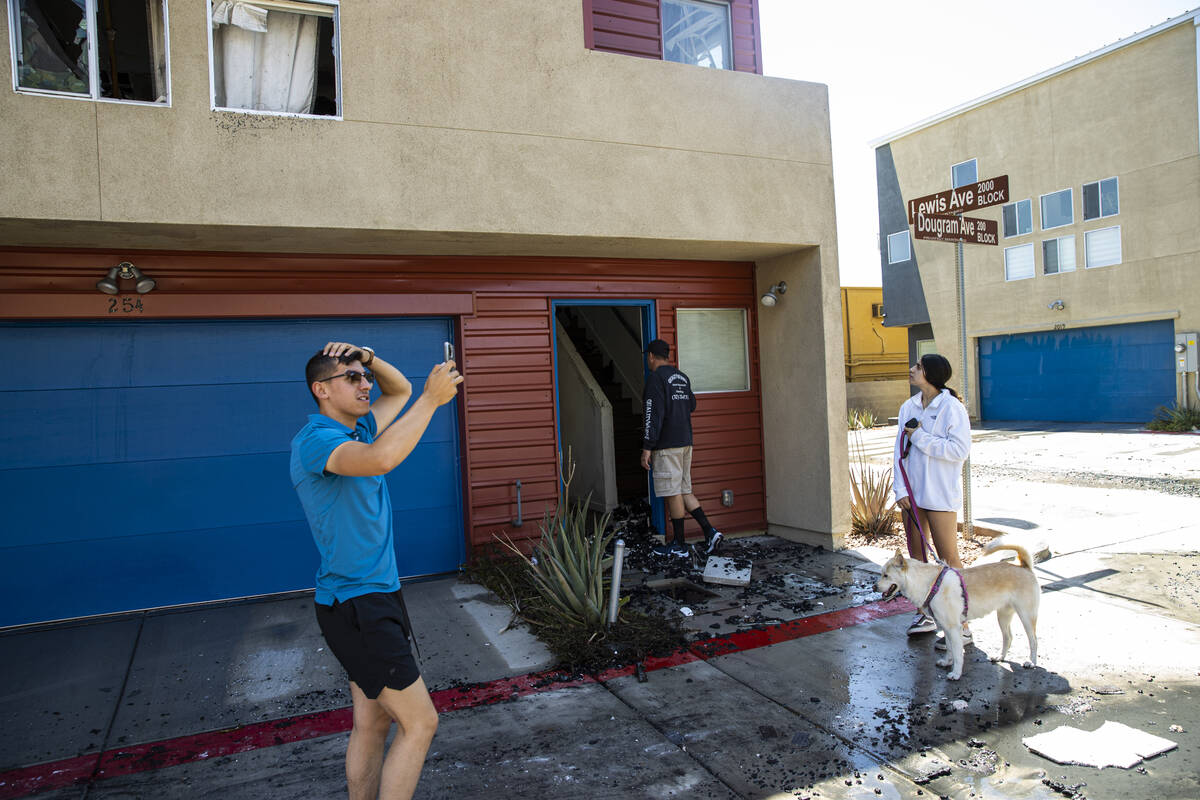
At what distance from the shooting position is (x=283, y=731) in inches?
155

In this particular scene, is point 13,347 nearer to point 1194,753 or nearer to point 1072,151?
point 1194,753

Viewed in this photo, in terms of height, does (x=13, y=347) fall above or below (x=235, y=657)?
above

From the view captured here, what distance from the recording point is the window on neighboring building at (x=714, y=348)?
312 inches

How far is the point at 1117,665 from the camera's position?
436 centimetres

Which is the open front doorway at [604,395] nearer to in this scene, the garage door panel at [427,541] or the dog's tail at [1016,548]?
the garage door panel at [427,541]

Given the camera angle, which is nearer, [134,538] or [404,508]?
[134,538]

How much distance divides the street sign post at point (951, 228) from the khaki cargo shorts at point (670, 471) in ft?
9.54

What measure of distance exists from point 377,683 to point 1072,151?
22638 millimetres

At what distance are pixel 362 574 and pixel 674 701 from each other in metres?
2.19

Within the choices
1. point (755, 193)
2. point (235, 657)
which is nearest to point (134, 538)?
point (235, 657)

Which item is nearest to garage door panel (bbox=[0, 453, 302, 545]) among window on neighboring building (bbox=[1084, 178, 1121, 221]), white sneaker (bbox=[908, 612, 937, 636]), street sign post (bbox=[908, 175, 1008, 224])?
white sneaker (bbox=[908, 612, 937, 636])

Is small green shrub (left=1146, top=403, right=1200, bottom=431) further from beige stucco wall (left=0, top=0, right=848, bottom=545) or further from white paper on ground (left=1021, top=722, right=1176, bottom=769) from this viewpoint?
white paper on ground (left=1021, top=722, right=1176, bottom=769)

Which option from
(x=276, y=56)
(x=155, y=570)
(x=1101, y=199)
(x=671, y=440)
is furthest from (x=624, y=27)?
(x=1101, y=199)

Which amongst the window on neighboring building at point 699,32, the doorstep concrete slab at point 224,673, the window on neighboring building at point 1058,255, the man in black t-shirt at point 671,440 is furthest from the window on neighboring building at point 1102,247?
the doorstep concrete slab at point 224,673
